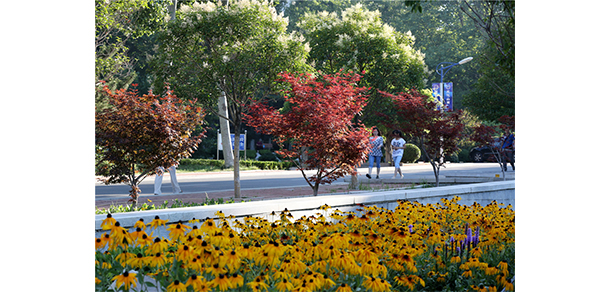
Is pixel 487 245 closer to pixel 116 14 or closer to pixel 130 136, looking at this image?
pixel 130 136

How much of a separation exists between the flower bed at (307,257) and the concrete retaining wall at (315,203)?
17 cm

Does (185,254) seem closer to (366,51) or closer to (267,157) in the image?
(366,51)

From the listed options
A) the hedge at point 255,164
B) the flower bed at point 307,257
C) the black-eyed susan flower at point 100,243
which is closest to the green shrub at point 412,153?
the hedge at point 255,164

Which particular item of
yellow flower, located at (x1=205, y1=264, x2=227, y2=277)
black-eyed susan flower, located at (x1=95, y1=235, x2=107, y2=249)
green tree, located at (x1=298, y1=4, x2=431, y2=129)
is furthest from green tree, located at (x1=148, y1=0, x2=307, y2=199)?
yellow flower, located at (x1=205, y1=264, x2=227, y2=277)

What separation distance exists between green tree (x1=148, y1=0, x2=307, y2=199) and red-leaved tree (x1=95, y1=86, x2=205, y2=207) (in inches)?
77.4

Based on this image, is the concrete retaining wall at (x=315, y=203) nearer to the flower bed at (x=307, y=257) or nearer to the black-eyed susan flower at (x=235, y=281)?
the flower bed at (x=307, y=257)

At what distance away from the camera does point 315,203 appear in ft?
18.9

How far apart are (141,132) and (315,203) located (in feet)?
9.97

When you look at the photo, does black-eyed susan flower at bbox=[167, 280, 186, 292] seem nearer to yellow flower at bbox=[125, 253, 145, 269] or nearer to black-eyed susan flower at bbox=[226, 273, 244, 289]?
black-eyed susan flower at bbox=[226, 273, 244, 289]

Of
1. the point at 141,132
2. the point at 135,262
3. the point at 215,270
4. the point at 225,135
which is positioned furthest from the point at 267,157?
the point at 215,270

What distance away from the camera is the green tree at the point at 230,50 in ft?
31.5

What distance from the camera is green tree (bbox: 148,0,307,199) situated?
31.5ft

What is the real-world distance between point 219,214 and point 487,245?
243 cm
